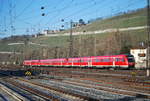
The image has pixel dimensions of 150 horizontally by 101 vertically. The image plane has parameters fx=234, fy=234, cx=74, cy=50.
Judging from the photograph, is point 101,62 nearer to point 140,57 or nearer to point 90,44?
point 140,57

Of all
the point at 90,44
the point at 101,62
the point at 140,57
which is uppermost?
the point at 90,44

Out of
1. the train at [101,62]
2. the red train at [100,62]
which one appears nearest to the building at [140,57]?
the train at [101,62]

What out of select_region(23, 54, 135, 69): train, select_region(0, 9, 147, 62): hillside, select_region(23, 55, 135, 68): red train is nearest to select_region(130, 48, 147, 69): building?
select_region(0, 9, 147, 62): hillside

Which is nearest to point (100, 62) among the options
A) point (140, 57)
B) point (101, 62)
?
point (101, 62)

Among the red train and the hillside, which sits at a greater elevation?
the hillside

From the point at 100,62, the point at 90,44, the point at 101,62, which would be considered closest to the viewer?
the point at 101,62

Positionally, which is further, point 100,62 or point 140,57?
point 140,57

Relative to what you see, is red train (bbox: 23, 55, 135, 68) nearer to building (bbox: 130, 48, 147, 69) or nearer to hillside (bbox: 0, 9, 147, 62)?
building (bbox: 130, 48, 147, 69)

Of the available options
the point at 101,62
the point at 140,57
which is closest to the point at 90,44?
the point at 140,57

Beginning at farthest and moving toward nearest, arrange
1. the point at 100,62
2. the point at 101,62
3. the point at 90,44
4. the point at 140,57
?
the point at 90,44 < the point at 140,57 < the point at 100,62 < the point at 101,62

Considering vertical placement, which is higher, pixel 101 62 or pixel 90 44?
pixel 90 44

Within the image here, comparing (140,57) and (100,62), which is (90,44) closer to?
(140,57)

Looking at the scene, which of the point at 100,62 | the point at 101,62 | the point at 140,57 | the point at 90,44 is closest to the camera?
the point at 101,62

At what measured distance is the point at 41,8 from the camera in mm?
30219
